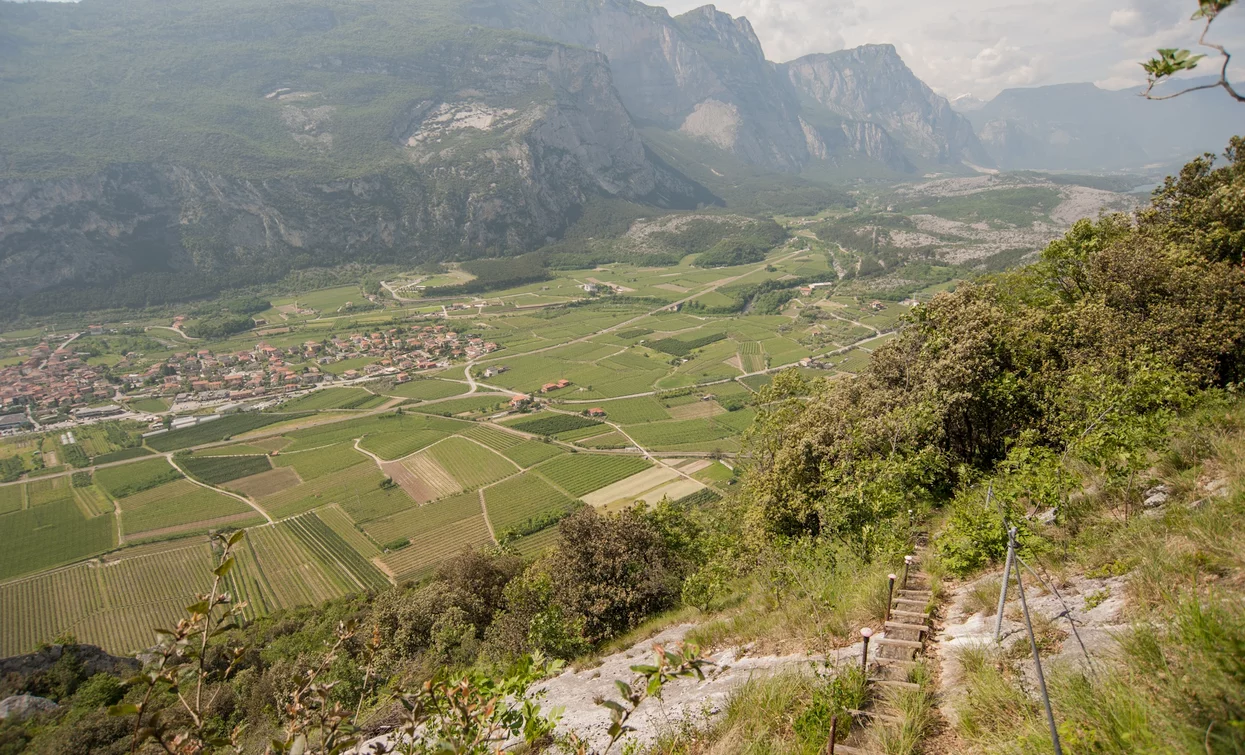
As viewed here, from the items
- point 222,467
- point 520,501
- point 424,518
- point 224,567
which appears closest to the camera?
point 224,567

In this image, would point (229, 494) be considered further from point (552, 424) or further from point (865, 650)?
point (865, 650)

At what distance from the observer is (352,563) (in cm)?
4609

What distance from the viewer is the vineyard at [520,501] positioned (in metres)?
51.3

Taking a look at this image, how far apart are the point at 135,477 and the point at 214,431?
502 inches

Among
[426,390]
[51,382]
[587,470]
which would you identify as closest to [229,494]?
[426,390]

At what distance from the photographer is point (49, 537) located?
51.0m

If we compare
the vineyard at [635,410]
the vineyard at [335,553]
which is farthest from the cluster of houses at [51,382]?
the vineyard at [635,410]

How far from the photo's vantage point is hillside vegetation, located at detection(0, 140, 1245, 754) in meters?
4.07

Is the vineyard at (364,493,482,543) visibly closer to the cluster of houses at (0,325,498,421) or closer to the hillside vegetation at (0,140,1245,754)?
the hillside vegetation at (0,140,1245,754)

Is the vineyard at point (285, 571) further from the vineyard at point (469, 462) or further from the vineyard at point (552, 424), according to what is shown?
the vineyard at point (552, 424)

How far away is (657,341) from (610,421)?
34.3 m

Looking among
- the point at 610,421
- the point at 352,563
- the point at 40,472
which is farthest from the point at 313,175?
the point at 352,563

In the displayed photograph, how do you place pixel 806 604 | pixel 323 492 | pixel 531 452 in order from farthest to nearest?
pixel 531 452 < pixel 323 492 < pixel 806 604

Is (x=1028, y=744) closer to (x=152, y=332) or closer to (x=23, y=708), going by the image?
(x=23, y=708)
